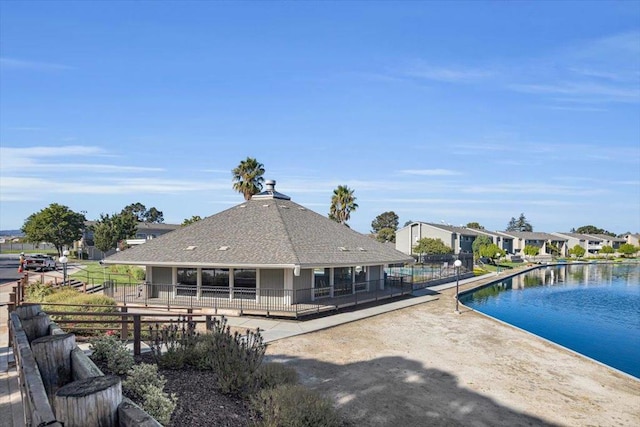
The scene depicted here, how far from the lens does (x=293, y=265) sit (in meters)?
19.2

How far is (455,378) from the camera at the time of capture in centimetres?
1171

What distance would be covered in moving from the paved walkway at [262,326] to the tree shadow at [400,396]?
408 centimetres

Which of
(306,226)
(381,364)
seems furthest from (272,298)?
(381,364)

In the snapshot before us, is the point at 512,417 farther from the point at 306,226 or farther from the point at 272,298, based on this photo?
the point at 306,226

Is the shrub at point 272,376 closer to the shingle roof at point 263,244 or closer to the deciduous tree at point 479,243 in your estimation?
the shingle roof at point 263,244

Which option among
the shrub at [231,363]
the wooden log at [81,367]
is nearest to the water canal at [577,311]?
the shrub at [231,363]

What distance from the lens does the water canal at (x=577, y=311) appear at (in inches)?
762

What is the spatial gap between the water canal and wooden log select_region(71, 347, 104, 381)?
18.7 m

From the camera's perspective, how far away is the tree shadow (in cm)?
889

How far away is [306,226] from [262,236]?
3.86 meters

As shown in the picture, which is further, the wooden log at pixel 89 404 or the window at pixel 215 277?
the window at pixel 215 277

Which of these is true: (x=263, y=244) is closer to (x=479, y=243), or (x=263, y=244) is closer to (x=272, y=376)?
(x=272, y=376)

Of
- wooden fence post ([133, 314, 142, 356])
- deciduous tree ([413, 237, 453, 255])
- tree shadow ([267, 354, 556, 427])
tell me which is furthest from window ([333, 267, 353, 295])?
deciduous tree ([413, 237, 453, 255])

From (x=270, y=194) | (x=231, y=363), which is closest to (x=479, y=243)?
(x=270, y=194)
